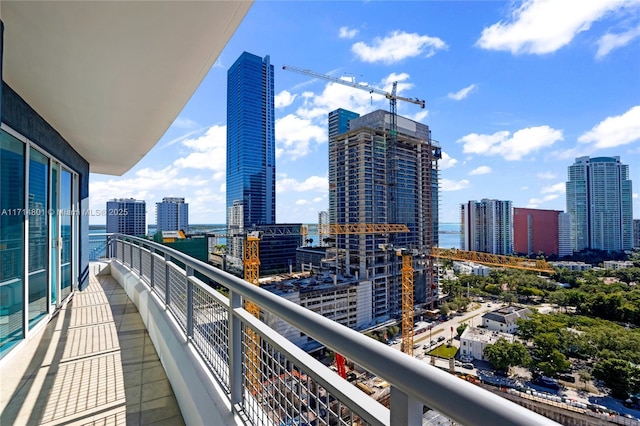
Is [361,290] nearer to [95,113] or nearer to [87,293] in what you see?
[87,293]

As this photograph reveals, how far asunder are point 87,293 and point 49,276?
5.35 ft

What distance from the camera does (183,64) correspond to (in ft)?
8.46

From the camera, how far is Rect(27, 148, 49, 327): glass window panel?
3684 mm

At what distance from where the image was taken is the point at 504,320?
68.4ft

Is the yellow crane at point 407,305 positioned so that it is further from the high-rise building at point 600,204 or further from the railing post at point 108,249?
the high-rise building at point 600,204

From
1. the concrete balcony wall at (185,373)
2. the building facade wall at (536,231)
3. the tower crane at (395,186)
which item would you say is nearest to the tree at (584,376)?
the tower crane at (395,186)

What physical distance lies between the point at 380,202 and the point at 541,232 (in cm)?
3017

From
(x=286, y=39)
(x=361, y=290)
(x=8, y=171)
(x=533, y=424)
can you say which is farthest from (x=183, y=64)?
(x=361, y=290)

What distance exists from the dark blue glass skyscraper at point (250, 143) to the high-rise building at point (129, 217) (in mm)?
27149

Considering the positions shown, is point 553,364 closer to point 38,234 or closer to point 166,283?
point 166,283

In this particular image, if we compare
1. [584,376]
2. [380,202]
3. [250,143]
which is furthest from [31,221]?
[250,143]

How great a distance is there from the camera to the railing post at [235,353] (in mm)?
1508

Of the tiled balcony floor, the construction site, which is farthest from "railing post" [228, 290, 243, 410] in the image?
the construction site

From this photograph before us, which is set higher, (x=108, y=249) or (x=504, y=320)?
(x=108, y=249)
